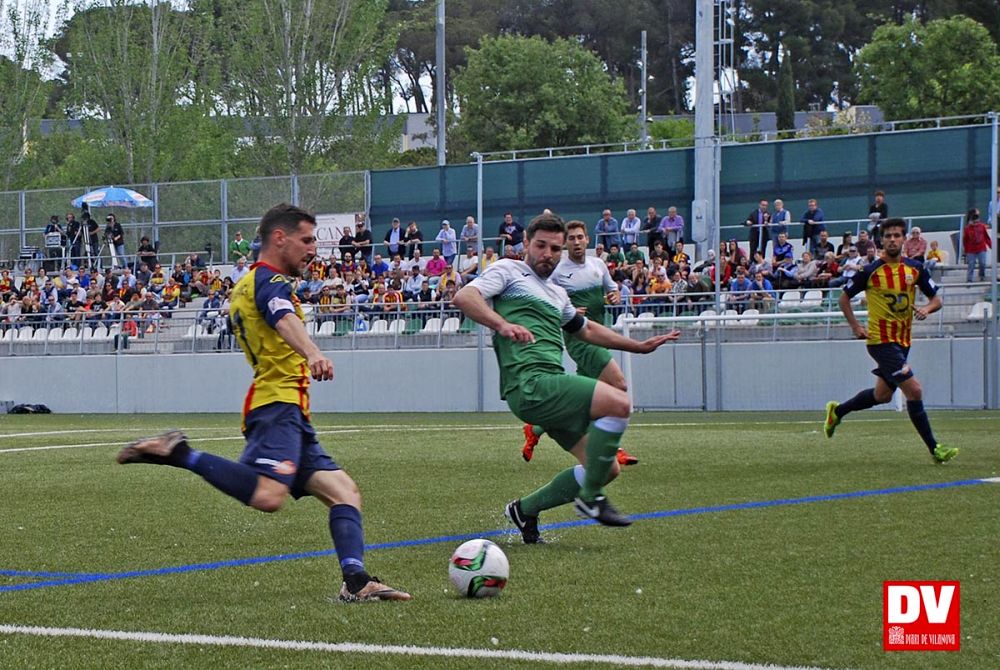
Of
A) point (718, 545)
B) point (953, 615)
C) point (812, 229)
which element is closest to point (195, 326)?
point (812, 229)

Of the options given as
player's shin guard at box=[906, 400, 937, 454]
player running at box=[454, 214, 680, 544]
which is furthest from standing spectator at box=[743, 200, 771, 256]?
player running at box=[454, 214, 680, 544]

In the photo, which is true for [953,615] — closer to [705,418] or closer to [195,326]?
[705,418]

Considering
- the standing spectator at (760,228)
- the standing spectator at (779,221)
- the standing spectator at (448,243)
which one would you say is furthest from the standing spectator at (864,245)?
the standing spectator at (448,243)

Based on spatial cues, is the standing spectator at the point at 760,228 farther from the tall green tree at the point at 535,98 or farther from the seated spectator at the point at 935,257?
the tall green tree at the point at 535,98

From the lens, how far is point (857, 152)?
31.5m

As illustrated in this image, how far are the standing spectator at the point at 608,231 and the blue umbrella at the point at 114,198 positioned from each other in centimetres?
1354

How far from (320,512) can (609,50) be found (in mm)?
73635

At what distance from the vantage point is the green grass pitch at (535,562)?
534 cm

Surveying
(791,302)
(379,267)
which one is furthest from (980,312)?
(379,267)

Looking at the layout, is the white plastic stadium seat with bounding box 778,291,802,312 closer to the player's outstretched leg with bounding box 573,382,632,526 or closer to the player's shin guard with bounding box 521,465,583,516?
the player's shin guard with bounding box 521,465,583,516

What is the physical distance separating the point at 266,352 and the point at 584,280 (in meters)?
5.65

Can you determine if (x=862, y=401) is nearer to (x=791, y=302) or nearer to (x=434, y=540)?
(x=434, y=540)

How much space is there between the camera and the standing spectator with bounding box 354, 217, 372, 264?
32.9 m

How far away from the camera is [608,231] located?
30.9 meters
